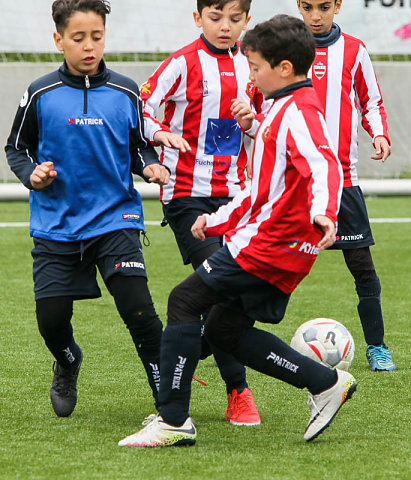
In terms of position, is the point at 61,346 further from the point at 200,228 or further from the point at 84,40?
the point at 84,40

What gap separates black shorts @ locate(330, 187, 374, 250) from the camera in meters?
5.24

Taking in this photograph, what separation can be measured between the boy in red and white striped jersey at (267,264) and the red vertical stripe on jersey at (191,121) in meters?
1.06

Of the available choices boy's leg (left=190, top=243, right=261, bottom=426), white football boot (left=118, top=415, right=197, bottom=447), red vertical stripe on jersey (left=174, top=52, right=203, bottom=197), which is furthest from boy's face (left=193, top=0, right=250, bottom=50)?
white football boot (left=118, top=415, right=197, bottom=447)

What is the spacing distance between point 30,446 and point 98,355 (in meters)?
1.71

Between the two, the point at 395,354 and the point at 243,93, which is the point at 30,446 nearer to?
the point at 243,93

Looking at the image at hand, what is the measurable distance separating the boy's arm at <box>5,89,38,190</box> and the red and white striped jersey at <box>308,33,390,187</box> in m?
1.85

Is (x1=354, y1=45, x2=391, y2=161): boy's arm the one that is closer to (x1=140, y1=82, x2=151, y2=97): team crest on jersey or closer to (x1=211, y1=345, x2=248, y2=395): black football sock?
(x1=140, y1=82, x2=151, y2=97): team crest on jersey

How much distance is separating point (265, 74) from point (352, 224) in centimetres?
177

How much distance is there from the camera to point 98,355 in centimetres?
538

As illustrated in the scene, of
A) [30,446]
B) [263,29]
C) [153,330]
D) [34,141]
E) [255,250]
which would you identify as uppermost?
[263,29]

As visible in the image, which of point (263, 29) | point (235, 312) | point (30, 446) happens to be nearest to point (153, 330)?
point (235, 312)

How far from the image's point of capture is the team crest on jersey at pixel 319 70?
5301mm

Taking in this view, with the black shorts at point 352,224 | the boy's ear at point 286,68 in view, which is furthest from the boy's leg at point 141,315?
the black shorts at point 352,224

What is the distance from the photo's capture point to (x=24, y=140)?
4141 mm
